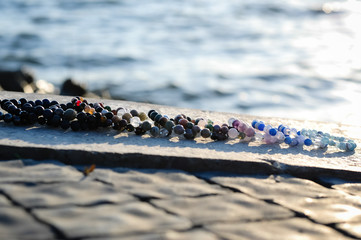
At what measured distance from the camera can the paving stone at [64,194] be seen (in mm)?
2008

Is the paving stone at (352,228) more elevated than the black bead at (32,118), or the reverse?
the black bead at (32,118)

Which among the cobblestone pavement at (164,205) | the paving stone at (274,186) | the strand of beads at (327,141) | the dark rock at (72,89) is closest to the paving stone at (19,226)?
the cobblestone pavement at (164,205)

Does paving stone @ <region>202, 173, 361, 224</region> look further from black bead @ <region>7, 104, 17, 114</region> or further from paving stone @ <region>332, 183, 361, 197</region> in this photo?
black bead @ <region>7, 104, 17, 114</region>

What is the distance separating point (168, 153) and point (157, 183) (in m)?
0.28

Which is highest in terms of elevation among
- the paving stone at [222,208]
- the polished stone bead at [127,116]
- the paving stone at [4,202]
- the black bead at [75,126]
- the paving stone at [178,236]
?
the polished stone bead at [127,116]

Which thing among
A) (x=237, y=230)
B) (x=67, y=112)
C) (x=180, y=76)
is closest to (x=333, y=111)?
(x=180, y=76)

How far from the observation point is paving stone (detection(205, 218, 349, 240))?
1.94 meters

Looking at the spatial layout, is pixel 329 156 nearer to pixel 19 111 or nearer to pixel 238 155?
pixel 238 155

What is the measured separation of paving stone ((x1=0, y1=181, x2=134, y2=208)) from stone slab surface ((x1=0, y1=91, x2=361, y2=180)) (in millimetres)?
314

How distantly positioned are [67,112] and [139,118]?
43cm

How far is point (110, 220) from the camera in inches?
75.4

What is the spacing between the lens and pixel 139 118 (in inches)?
123

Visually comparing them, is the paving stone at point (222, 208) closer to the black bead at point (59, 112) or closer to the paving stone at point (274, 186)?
the paving stone at point (274, 186)

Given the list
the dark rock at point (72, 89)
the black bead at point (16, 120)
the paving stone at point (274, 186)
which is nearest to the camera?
the paving stone at point (274, 186)
